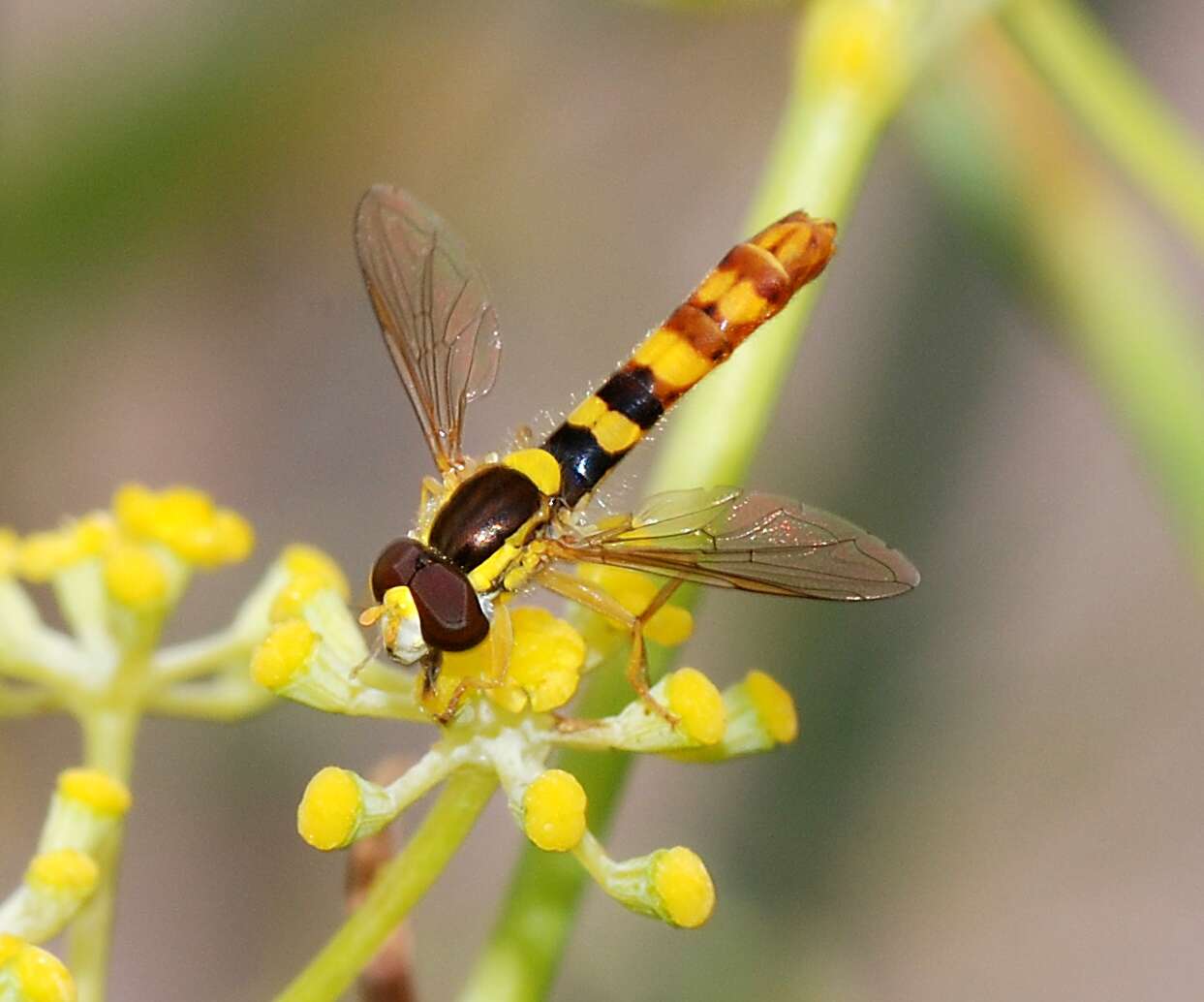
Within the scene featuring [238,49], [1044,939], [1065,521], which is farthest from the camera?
[1065,521]

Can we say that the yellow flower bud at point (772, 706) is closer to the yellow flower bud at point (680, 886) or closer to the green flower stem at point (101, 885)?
the yellow flower bud at point (680, 886)

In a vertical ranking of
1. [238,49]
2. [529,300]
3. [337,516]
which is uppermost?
[238,49]

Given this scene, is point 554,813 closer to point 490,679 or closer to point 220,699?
point 490,679

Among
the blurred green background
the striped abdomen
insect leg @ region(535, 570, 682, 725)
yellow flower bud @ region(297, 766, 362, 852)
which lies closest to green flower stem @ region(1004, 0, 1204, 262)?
the striped abdomen

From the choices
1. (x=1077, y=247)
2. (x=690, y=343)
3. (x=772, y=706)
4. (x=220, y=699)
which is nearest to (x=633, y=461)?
(x=1077, y=247)

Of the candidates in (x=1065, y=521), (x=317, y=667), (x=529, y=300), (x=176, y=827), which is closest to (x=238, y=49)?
(x=529, y=300)

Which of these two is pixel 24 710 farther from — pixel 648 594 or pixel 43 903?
pixel 648 594
